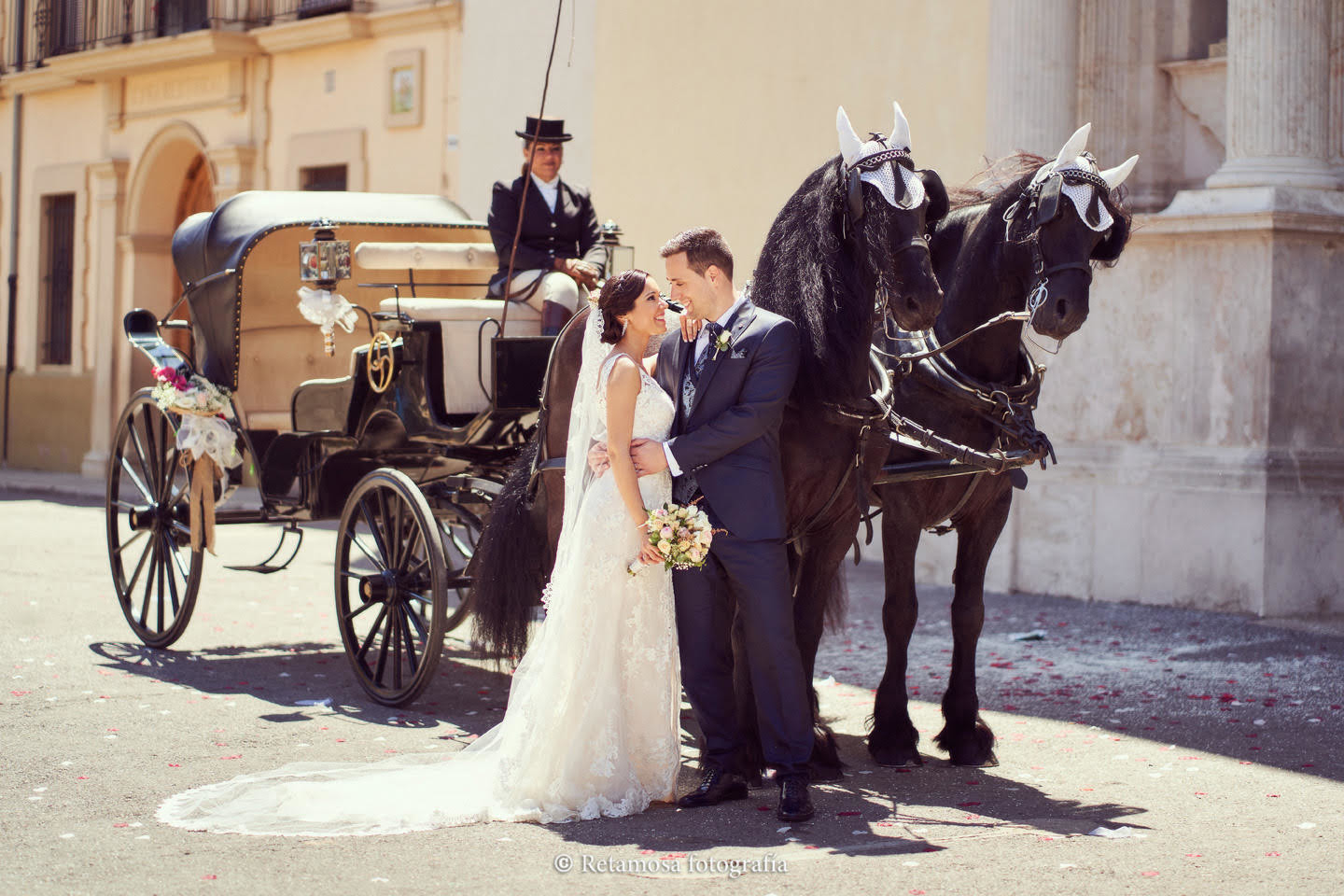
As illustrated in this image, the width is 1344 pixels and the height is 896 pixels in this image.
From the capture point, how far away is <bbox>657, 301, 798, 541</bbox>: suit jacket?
5.11m

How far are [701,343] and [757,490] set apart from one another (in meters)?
0.52

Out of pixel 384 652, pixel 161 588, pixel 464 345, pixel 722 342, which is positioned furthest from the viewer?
pixel 161 588

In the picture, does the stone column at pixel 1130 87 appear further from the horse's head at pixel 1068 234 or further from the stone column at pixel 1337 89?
the horse's head at pixel 1068 234

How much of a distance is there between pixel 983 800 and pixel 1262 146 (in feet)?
19.8

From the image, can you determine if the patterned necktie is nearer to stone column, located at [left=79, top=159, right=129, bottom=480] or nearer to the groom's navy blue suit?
the groom's navy blue suit

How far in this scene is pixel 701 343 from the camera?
5.33m

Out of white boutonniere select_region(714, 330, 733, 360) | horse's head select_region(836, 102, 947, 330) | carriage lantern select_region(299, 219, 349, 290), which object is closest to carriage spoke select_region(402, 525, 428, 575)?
carriage lantern select_region(299, 219, 349, 290)

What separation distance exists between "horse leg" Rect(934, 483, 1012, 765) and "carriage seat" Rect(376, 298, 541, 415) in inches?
88.1

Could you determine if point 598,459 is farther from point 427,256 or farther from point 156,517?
point 156,517

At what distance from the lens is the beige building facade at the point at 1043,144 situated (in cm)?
990

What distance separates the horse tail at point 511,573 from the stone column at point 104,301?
49.4 feet

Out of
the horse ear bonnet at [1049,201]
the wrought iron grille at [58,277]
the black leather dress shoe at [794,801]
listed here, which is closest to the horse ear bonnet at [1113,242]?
the horse ear bonnet at [1049,201]

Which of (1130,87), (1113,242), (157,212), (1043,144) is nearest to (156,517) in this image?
(1113,242)

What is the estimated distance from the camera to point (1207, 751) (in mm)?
6293
